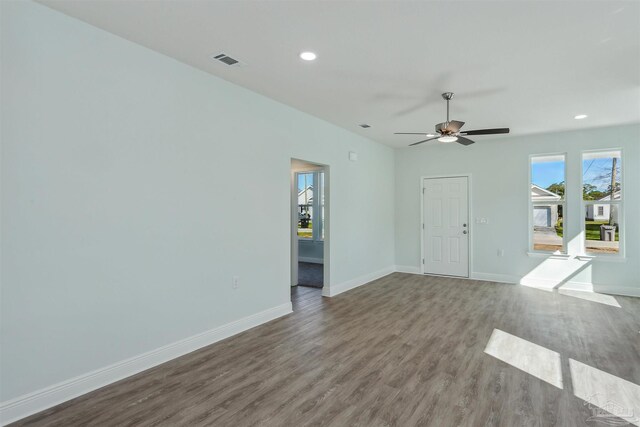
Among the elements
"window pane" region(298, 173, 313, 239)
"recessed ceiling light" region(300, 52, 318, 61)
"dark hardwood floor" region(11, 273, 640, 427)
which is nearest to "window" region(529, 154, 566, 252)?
"dark hardwood floor" region(11, 273, 640, 427)

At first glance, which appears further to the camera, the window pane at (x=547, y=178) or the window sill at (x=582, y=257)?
the window pane at (x=547, y=178)

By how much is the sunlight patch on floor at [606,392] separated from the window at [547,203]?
3.63m

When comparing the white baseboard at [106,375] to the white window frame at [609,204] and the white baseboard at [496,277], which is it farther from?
the white window frame at [609,204]

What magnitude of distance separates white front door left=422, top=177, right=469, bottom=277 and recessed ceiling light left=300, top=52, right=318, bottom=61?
4.66 metres

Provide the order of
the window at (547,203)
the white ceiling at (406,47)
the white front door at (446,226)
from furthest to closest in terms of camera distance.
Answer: the white front door at (446,226), the window at (547,203), the white ceiling at (406,47)

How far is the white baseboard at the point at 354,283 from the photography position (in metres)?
5.32

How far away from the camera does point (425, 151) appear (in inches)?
276

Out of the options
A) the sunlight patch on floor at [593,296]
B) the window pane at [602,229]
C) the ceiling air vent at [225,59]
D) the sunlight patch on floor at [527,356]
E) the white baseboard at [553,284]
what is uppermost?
the ceiling air vent at [225,59]

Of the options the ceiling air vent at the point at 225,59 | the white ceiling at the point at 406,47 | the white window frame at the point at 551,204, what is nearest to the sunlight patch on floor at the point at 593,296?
the white window frame at the point at 551,204

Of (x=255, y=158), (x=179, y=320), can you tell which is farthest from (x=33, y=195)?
(x=255, y=158)

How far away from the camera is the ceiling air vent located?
9.87 ft

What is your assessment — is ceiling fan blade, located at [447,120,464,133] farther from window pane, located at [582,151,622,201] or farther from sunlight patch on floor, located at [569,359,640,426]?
window pane, located at [582,151,622,201]

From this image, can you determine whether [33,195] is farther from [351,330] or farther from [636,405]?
[636,405]

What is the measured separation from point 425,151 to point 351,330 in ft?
14.7
